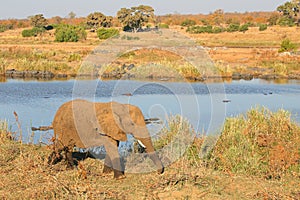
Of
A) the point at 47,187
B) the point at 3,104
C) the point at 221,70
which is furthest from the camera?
the point at 221,70

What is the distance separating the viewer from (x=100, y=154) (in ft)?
25.7

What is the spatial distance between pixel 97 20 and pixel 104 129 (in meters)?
53.4

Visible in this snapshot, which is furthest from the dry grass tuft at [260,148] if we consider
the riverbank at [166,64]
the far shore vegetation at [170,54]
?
the far shore vegetation at [170,54]

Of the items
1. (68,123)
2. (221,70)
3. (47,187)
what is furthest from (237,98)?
(47,187)

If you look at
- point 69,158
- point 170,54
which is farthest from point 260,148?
point 170,54

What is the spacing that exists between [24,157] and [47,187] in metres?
1.52

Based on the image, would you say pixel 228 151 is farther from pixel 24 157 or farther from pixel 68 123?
pixel 24 157

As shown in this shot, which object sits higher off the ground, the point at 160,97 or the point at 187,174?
the point at 187,174

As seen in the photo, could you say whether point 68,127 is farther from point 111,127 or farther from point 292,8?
point 292,8

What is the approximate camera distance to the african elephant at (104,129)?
20.8 feet

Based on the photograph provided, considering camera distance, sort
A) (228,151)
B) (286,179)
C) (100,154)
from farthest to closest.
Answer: (100,154)
(228,151)
(286,179)

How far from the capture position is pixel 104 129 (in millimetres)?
6379

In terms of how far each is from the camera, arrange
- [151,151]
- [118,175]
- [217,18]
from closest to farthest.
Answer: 1. [118,175]
2. [151,151]
3. [217,18]

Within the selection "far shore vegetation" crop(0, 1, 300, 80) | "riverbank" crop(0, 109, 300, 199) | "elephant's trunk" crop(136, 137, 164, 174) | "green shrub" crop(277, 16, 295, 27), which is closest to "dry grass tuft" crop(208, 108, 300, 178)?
"riverbank" crop(0, 109, 300, 199)
